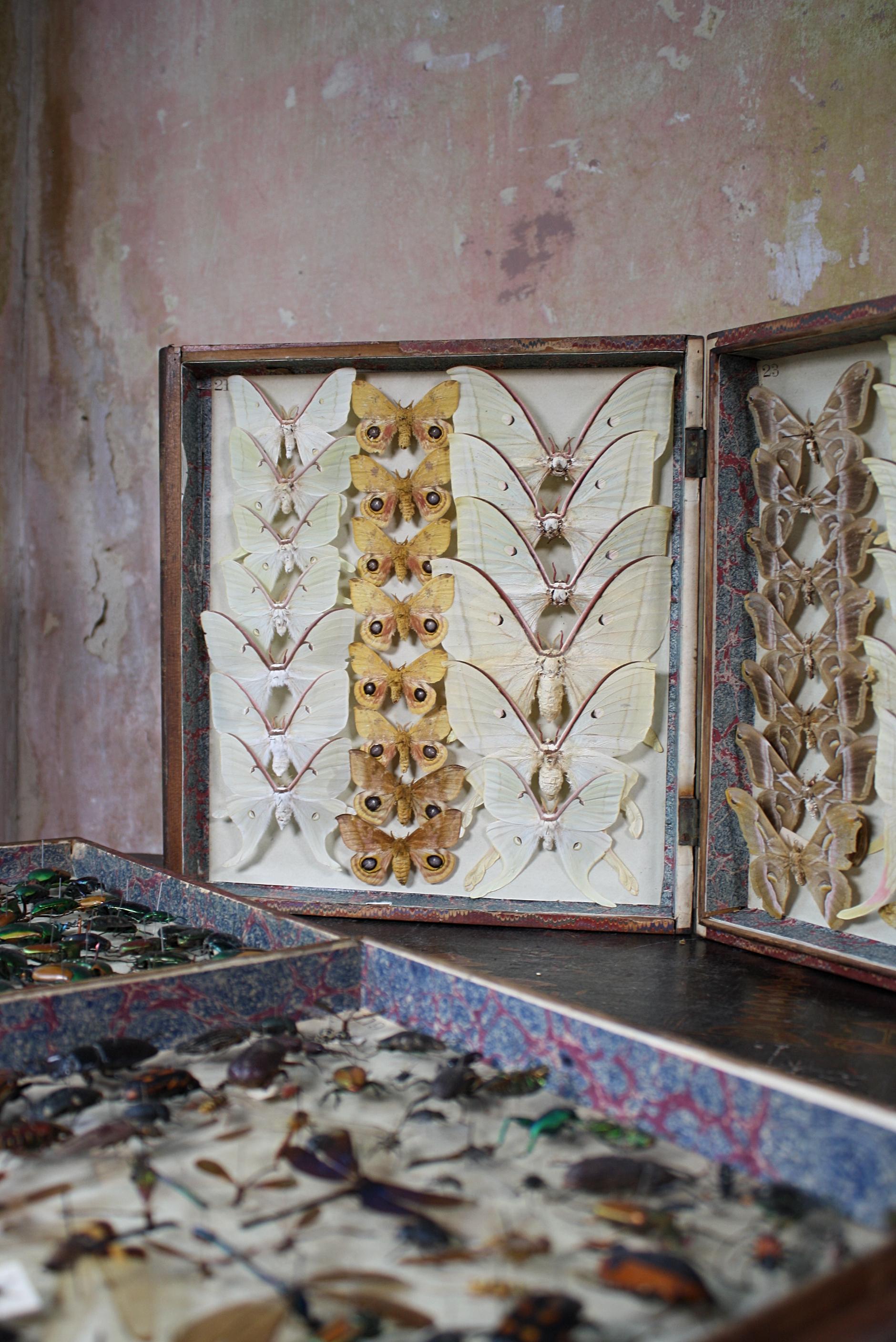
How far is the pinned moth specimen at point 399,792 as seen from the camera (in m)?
1.44

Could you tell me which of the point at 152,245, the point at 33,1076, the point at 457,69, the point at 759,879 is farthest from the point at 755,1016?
the point at 152,245

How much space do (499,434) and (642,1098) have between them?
3.18 ft

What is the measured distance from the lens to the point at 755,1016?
1.01 metres

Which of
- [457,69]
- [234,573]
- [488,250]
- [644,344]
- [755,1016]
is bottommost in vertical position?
[755,1016]

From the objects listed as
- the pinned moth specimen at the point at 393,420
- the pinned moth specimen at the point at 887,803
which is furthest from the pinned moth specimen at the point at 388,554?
the pinned moth specimen at the point at 887,803

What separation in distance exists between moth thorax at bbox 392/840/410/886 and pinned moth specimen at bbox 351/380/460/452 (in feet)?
1.71

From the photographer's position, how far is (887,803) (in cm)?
118

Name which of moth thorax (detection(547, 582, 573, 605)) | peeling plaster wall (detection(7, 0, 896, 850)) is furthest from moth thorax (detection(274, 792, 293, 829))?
peeling plaster wall (detection(7, 0, 896, 850))

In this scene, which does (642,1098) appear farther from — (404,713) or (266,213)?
(266,213)

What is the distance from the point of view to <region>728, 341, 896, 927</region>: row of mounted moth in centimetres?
119

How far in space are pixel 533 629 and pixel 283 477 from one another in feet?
1.31

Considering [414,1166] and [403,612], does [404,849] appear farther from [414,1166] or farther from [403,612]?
[414,1166]

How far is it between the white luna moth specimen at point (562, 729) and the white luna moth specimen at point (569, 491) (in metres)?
0.18

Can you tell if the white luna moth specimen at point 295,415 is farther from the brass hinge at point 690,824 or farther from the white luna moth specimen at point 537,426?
the brass hinge at point 690,824
